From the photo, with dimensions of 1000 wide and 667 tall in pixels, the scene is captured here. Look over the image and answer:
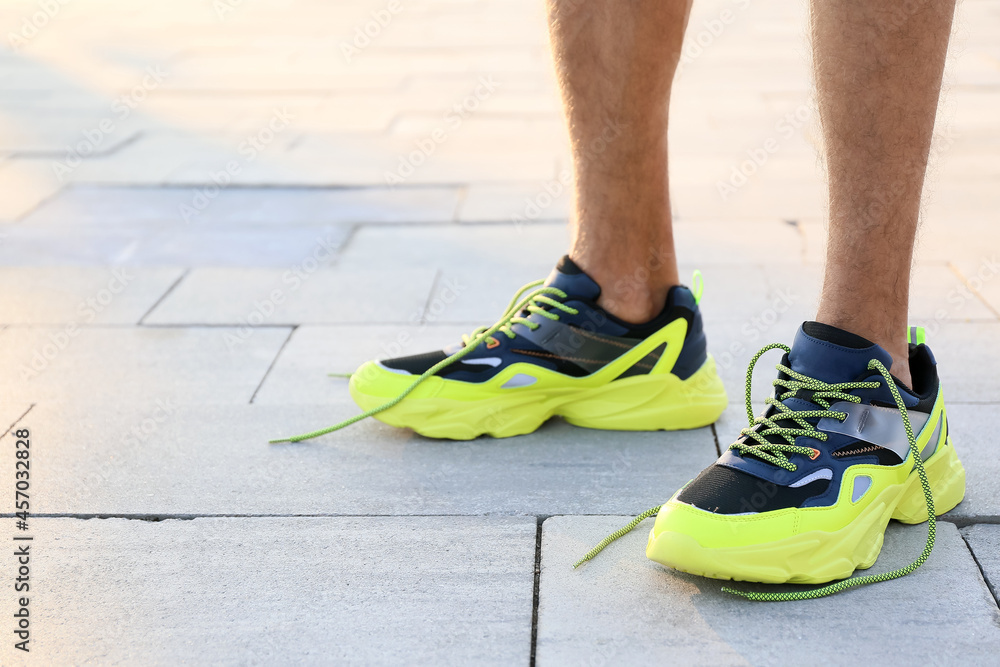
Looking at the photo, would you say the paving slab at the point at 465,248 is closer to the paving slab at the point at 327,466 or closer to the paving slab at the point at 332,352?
the paving slab at the point at 332,352

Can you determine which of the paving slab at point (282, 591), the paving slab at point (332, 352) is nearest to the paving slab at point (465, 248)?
the paving slab at point (332, 352)

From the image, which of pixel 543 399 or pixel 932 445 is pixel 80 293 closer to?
pixel 543 399

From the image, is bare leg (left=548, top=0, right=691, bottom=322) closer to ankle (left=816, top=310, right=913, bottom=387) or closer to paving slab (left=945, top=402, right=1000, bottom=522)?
ankle (left=816, top=310, right=913, bottom=387)

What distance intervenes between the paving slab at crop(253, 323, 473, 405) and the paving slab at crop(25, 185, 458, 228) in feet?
3.26

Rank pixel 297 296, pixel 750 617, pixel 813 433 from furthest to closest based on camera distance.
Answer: pixel 297 296 → pixel 813 433 → pixel 750 617

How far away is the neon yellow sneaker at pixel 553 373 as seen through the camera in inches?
68.9

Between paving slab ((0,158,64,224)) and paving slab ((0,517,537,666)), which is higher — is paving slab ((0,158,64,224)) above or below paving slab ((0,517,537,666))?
below

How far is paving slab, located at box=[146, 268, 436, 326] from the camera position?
246cm

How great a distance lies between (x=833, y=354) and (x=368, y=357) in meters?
1.14

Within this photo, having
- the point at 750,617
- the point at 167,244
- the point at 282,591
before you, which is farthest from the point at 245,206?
the point at 750,617

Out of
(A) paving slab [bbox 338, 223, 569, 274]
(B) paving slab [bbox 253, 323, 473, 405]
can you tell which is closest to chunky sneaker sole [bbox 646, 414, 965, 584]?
(B) paving slab [bbox 253, 323, 473, 405]

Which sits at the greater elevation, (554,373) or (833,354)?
(833,354)

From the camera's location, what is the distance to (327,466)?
1690 millimetres

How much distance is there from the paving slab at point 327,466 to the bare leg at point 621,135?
0.96 ft
